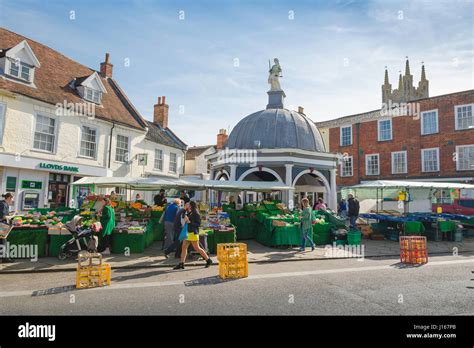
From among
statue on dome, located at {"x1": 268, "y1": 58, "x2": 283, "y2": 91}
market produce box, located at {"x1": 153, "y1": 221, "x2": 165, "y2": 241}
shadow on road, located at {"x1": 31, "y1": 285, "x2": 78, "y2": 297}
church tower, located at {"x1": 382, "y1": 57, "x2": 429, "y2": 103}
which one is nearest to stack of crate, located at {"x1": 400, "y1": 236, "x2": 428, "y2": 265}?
market produce box, located at {"x1": 153, "y1": 221, "x2": 165, "y2": 241}

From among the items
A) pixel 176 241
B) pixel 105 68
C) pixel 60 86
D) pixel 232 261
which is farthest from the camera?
pixel 105 68

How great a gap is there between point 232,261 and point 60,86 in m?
18.1

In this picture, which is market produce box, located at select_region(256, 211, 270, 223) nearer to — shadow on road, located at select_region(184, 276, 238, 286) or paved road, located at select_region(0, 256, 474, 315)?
paved road, located at select_region(0, 256, 474, 315)

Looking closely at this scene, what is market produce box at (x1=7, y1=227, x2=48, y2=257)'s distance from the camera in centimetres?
948

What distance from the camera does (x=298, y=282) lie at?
744 centimetres

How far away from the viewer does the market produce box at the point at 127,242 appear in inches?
420

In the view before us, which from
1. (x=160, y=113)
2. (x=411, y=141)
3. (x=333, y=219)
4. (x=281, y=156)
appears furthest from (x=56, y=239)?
(x=411, y=141)

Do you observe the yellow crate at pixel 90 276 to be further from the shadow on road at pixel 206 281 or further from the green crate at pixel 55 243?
the green crate at pixel 55 243

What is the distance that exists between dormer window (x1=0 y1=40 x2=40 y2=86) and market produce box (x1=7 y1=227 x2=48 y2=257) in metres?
11.2

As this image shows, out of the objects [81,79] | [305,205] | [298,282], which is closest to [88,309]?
[298,282]

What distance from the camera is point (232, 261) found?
782 cm

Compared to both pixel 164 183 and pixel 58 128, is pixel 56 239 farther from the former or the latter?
pixel 58 128

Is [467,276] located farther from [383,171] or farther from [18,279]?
[383,171]

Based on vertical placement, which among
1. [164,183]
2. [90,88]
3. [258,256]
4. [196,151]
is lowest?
[258,256]
